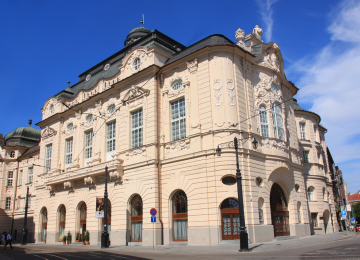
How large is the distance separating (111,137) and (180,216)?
1096 cm

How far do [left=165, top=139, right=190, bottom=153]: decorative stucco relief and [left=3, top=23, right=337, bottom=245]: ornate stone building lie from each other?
0.07 metres

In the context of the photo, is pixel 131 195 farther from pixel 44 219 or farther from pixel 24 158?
pixel 24 158

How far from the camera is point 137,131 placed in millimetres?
27906

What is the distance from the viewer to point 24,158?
162ft

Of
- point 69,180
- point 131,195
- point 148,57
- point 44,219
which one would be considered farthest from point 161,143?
point 44,219

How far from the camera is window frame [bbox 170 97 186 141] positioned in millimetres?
25172

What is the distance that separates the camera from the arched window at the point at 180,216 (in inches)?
918

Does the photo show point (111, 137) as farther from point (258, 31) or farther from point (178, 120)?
point (258, 31)

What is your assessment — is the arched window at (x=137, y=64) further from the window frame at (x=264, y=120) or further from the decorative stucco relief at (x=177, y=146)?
the window frame at (x=264, y=120)

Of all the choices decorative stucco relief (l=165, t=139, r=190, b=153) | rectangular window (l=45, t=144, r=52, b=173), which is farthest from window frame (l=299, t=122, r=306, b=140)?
rectangular window (l=45, t=144, r=52, b=173)

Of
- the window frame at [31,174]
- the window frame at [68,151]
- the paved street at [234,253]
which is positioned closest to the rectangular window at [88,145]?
the window frame at [68,151]

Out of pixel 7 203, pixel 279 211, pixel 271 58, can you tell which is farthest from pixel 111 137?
pixel 7 203

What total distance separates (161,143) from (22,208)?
3178cm

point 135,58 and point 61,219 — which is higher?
point 135,58
